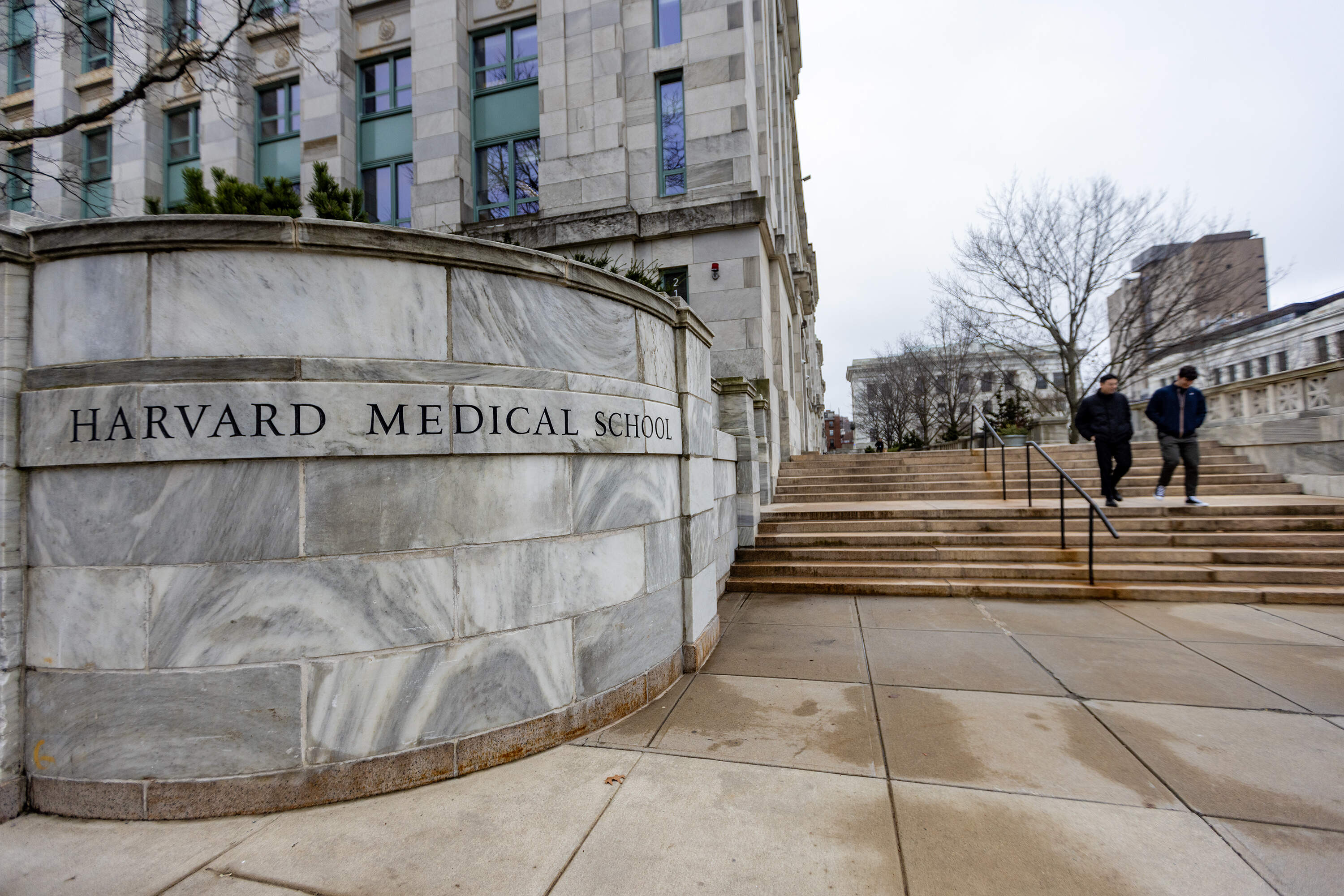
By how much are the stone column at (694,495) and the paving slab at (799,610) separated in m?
1.06

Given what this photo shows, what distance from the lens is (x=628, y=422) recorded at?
4.04 meters

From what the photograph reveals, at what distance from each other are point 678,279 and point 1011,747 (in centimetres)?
1124

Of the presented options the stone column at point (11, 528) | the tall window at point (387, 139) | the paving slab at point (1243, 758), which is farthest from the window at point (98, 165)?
the paving slab at point (1243, 758)

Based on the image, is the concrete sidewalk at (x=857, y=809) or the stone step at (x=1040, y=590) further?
the stone step at (x=1040, y=590)

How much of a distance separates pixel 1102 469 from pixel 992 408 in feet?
126

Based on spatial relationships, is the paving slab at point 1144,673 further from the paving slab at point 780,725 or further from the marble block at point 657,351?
Answer: the marble block at point 657,351

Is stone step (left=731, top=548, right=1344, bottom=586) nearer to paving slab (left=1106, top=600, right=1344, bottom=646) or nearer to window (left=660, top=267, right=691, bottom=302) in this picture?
paving slab (left=1106, top=600, right=1344, bottom=646)

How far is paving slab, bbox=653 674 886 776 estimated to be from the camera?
325 cm

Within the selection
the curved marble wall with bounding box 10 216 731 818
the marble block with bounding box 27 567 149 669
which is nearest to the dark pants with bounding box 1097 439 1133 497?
the curved marble wall with bounding box 10 216 731 818

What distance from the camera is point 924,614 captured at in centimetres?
600

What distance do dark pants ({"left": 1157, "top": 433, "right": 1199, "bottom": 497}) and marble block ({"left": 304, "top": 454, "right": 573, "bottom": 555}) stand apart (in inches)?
364

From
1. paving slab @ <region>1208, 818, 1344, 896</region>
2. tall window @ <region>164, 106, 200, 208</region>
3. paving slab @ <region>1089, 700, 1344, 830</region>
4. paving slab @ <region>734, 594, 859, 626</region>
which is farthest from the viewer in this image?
tall window @ <region>164, 106, 200, 208</region>

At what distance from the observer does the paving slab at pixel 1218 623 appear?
5.10m

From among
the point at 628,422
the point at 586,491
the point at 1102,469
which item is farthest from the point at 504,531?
the point at 1102,469
